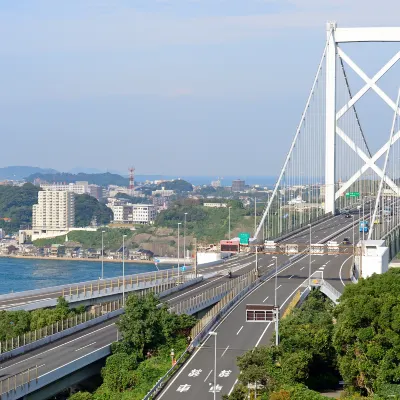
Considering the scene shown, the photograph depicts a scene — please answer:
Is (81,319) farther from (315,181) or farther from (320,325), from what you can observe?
(315,181)

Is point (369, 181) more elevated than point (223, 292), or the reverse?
point (369, 181)

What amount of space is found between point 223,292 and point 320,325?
1002 cm

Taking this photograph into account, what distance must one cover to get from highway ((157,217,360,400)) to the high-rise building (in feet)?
349

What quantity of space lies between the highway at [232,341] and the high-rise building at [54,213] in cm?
10649

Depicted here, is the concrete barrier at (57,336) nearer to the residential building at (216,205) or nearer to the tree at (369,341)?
the tree at (369,341)

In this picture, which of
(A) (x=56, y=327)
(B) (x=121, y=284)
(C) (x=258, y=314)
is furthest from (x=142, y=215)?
(A) (x=56, y=327)

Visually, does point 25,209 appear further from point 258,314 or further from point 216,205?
point 258,314

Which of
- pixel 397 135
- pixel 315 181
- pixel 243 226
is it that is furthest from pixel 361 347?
pixel 243 226

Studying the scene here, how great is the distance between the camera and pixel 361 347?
2481cm

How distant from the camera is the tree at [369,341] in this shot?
24.1 metres

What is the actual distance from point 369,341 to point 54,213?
12747 cm

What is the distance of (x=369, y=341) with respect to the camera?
81.3 ft

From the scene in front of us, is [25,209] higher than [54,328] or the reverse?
higher

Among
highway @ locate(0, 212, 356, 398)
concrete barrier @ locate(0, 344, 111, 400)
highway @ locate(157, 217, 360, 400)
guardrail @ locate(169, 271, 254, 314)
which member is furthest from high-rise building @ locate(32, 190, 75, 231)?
concrete barrier @ locate(0, 344, 111, 400)
